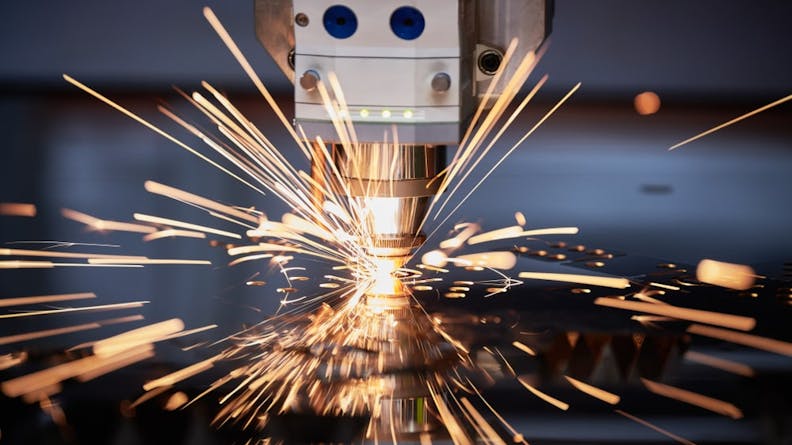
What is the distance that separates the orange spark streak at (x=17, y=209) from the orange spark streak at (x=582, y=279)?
2.64ft

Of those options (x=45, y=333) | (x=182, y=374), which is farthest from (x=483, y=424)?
(x=45, y=333)

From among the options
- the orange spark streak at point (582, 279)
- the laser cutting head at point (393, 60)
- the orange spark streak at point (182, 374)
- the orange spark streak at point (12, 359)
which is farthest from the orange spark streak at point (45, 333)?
the orange spark streak at point (582, 279)

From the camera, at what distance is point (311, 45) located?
104 centimetres

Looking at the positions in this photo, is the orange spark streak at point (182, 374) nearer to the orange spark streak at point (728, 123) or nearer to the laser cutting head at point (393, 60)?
the laser cutting head at point (393, 60)

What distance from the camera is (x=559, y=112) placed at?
184cm

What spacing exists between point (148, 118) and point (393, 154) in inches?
34.5

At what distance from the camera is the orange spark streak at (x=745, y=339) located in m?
1.12

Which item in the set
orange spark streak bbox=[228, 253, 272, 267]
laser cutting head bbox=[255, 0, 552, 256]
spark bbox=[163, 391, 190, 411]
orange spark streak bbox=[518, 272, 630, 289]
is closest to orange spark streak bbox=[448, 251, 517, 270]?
orange spark streak bbox=[518, 272, 630, 289]

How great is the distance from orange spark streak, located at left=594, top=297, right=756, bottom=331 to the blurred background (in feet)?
1.25

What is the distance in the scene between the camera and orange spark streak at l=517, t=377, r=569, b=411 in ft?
3.11

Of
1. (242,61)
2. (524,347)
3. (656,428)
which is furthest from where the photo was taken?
(242,61)

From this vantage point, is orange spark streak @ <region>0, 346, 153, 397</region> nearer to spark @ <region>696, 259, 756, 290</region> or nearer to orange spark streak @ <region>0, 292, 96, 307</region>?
orange spark streak @ <region>0, 292, 96, 307</region>

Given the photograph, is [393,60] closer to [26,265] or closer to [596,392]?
[596,392]

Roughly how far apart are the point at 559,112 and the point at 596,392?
0.94m
